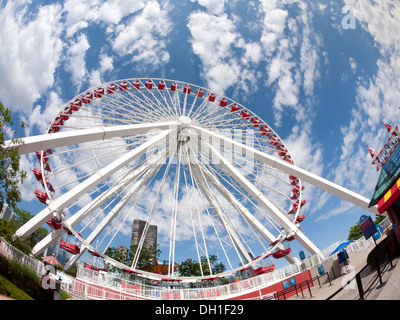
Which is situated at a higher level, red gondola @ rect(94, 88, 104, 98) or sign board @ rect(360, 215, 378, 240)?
red gondola @ rect(94, 88, 104, 98)

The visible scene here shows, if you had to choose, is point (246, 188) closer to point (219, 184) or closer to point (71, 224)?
point (219, 184)

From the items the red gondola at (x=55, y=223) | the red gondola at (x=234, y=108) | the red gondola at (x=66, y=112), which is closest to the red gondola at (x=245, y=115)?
the red gondola at (x=234, y=108)

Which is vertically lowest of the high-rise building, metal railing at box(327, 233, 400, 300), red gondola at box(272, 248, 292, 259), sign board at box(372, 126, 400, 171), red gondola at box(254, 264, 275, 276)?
metal railing at box(327, 233, 400, 300)

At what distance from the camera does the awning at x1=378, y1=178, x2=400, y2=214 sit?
410 inches

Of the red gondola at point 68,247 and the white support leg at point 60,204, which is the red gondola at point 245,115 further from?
the red gondola at point 68,247

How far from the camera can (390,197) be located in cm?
1083

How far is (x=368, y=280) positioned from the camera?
7.14 meters

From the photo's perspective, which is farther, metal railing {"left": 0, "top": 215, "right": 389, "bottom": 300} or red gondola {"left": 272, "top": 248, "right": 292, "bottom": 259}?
red gondola {"left": 272, "top": 248, "right": 292, "bottom": 259}

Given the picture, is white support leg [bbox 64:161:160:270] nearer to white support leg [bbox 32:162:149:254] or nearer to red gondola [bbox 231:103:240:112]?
white support leg [bbox 32:162:149:254]

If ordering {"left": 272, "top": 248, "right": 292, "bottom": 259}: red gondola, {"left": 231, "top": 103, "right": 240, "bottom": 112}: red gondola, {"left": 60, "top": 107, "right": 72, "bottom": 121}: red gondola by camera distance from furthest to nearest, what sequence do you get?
1. {"left": 231, "top": 103, "right": 240, "bottom": 112}: red gondola
2. {"left": 60, "top": 107, "right": 72, "bottom": 121}: red gondola
3. {"left": 272, "top": 248, "right": 292, "bottom": 259}: red gondola

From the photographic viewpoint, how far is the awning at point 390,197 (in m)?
10.4

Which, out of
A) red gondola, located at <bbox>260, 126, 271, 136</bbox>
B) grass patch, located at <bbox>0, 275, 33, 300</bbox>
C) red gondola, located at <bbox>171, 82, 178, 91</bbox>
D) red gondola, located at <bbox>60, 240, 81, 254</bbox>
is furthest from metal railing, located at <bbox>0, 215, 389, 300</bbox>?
red gondola, located at <bbox>171, 82, 178, 91</bbox>

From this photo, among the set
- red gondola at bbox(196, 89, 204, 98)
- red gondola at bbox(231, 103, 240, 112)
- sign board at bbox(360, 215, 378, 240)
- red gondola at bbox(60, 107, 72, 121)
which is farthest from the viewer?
red gondola at bbox(231, 103, 240, 112)
